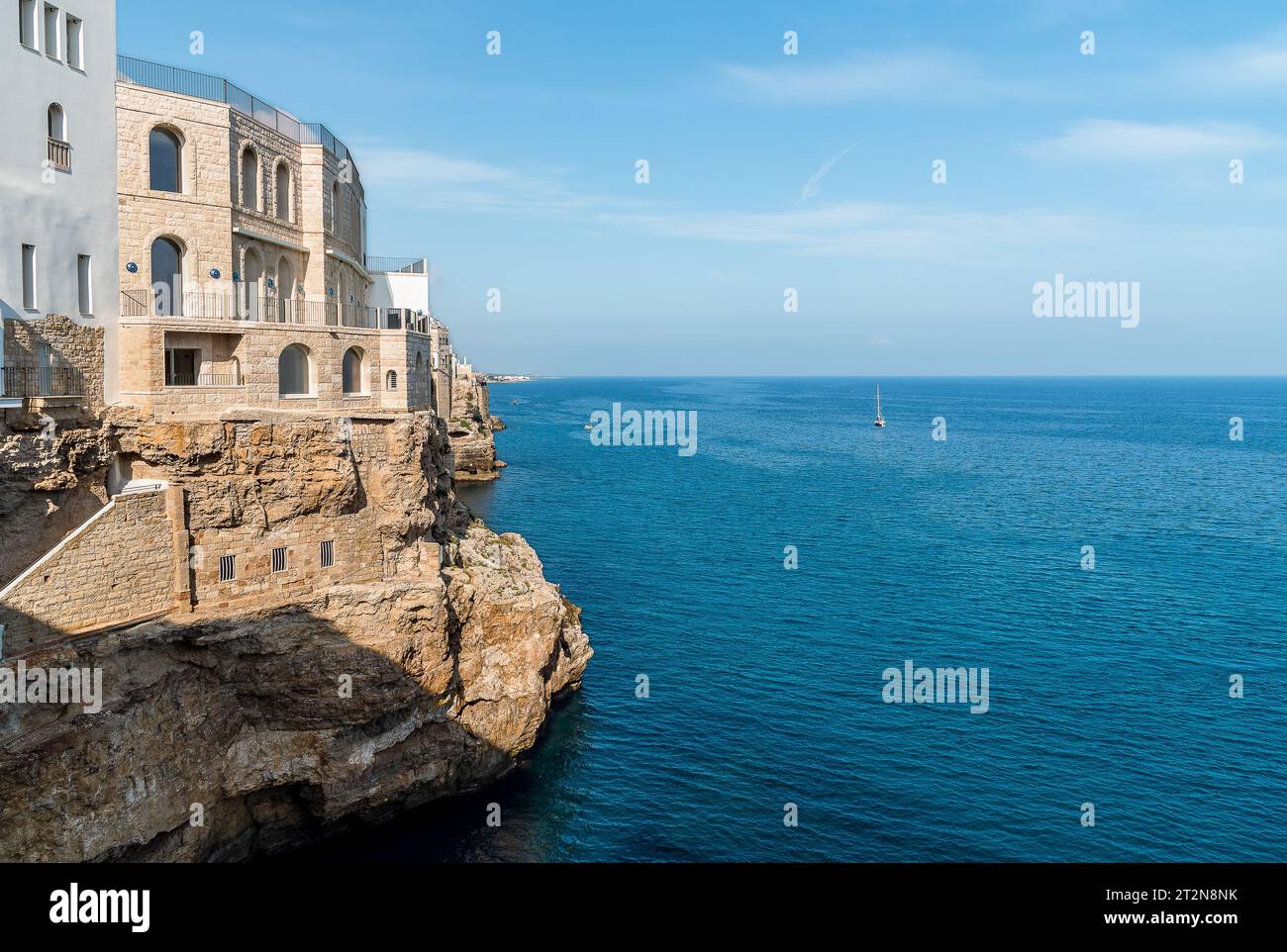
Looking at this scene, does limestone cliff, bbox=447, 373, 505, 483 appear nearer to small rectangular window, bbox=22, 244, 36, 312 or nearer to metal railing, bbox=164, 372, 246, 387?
metal railing, bbox=164, 372, 246, 387

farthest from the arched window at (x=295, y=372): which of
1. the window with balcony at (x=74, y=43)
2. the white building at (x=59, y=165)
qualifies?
the window with balcony at (x=74, y=43)

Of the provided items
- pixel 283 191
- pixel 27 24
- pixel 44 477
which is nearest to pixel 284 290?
pixel 283 191

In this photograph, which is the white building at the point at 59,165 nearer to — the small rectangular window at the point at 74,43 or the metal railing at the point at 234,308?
the small rectangular window at the point at 74,43

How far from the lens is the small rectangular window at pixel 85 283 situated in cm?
3045

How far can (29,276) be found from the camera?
2844 cm

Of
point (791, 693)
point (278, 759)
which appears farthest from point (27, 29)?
point (791, 693)

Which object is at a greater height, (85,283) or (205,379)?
(85,283)

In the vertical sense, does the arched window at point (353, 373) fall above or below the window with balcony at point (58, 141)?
below

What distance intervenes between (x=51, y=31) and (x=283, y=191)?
1020cm

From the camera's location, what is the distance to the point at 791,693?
42.9m

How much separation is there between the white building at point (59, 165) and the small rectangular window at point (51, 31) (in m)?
0.03

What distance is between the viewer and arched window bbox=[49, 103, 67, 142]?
2942cm

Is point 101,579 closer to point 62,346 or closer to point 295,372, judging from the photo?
point 62,346
